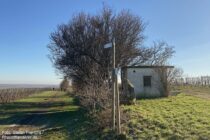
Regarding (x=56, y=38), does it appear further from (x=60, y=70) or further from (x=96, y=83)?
(x=96, y=83)

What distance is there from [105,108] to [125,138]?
14.9 ft

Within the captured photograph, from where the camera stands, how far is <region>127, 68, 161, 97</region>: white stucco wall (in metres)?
27.7

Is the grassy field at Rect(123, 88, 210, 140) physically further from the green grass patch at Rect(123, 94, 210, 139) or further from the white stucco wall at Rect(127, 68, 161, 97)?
the white stucco wall at Rect(127, 68, 161, 97)

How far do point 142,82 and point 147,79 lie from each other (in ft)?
1.81

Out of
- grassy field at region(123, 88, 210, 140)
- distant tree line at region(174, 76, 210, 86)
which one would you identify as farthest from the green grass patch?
distant tree line at region(174, 76, 210, 86)

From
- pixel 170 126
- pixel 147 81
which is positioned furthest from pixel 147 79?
pixel 170 126

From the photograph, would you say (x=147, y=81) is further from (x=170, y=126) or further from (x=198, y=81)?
(x=198, y=81)

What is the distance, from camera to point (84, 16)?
1305 inches

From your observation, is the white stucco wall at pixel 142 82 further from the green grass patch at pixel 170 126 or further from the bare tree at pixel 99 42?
the green grass patch at pixel 170 126

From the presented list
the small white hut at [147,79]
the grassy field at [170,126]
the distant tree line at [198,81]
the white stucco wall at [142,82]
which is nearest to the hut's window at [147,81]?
the small white hut at [147,79]

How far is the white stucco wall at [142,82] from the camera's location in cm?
2772

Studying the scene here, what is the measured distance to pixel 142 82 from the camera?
27.8m

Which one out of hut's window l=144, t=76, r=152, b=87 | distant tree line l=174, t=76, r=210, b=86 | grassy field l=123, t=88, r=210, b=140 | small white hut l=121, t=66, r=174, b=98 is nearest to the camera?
grassy field l=123, t=88, r=210, b=140

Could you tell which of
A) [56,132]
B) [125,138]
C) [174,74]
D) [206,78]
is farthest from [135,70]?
[206,78]
